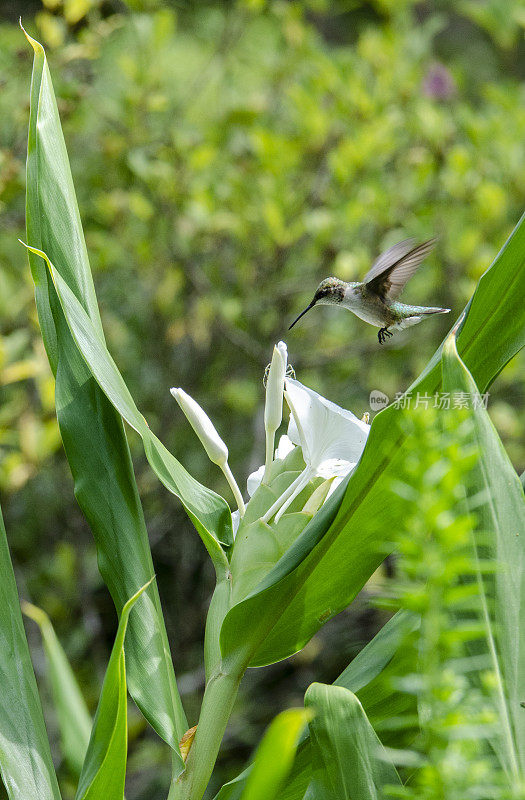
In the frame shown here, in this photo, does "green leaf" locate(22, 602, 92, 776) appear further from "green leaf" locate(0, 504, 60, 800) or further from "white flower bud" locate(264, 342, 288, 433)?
"white flower bud" locate(264, 342, 288, 433)

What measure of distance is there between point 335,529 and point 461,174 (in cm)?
155

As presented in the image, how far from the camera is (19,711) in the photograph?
470 mm

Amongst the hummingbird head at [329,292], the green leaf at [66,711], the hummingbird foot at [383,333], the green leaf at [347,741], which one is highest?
the hummingbird head at [329,292]

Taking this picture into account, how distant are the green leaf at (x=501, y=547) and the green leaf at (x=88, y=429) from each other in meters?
0.23

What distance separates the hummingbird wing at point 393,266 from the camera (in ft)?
2.15

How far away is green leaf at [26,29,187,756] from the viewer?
18.5 inches

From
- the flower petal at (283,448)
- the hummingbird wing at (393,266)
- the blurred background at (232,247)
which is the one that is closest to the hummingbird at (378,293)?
the hummingbird wing at (393,266)

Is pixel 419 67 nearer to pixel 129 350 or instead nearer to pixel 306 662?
pixel 129 350

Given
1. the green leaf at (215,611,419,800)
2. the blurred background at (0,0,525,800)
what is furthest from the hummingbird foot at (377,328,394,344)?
the blurred background at (0,0,525,800)

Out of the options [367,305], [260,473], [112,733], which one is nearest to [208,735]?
[112,733]

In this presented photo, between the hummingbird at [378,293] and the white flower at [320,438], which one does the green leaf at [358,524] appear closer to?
the white flower at [320,438]

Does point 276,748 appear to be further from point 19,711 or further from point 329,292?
point 329,292

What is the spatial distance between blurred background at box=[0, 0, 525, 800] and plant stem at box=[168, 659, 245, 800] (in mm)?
1061

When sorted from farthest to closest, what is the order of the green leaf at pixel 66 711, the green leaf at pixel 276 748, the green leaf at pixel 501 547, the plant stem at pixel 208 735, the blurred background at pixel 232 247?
the blurred background at pixel 232 247 < the green leaf at pixel 66 711 < the plant stem at pixel 208 735 < the green leaf at pixel 501 547 < the green leaf at pixel 276 748
